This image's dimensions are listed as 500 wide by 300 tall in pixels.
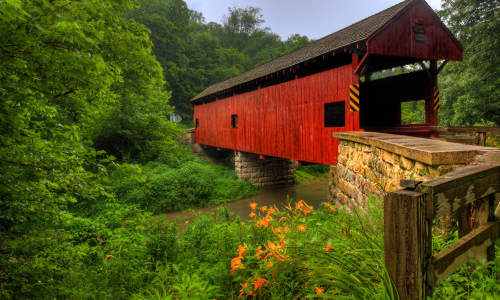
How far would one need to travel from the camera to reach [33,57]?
2.47m

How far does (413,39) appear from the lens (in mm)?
7133

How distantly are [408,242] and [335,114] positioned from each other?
7.05 metres

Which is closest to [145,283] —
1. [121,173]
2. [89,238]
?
[121,173]

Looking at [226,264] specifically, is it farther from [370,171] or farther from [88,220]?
[88,220]

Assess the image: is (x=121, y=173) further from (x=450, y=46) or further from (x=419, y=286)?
(x=450, y=46)

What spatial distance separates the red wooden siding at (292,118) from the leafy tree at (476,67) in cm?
800

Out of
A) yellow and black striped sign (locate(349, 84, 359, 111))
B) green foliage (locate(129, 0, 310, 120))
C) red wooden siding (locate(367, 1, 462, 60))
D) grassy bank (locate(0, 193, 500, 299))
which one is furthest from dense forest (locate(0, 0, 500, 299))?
green foliage (locate(129, 0, 310, 120))

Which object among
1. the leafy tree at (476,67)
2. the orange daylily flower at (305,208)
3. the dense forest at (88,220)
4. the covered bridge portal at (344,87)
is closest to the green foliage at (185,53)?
the covered bridge portal at (344,87)

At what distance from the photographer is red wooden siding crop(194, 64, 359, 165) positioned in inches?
307

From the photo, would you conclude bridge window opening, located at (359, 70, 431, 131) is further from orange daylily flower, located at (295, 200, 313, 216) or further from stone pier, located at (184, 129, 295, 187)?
orange daylily flower, located at (295, 200, 313, 216)

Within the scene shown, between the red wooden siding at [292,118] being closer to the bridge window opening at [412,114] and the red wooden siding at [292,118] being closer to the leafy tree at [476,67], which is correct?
the leafy tree at [476,67]

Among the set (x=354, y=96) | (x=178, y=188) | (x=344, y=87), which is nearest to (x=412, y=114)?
(x=344, y=87)

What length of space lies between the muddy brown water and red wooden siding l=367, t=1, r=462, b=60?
620 centimetres

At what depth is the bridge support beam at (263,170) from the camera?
48.3ft
